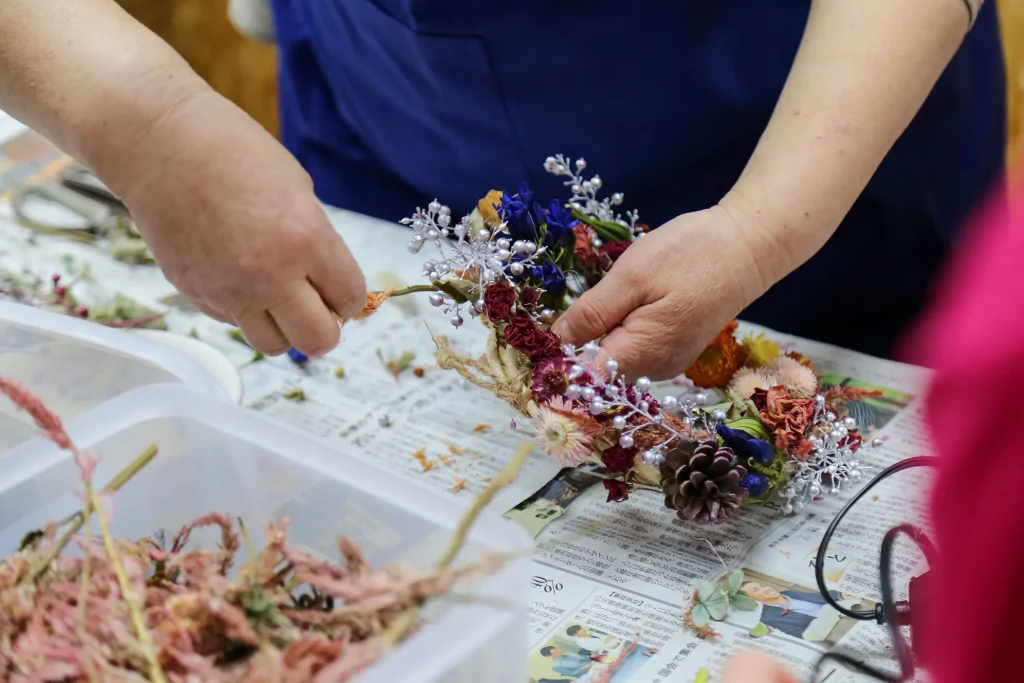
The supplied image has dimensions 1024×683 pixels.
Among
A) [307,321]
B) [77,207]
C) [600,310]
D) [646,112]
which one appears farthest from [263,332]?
[77,207]

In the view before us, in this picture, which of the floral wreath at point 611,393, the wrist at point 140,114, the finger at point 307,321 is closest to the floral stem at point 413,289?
the floral wreath at point 611,393

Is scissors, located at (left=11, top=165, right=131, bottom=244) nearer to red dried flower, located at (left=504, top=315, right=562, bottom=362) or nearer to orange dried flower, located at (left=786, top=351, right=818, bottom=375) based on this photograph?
red dried flower, located at (left=504, top=315, right=562, bottom=362)

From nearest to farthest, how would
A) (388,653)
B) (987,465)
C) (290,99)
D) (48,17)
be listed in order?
(987,465)
(388,653)
(48,17)
(290,99)

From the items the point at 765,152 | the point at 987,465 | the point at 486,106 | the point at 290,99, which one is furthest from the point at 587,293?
the point at 290,99

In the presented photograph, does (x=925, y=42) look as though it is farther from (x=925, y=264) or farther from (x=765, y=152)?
(x=925, y=264)

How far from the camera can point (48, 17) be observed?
0.57 meters

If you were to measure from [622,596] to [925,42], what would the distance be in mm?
463

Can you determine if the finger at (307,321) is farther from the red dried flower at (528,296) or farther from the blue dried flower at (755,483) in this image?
the blue dried flower at (755,483)

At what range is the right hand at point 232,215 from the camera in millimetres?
535

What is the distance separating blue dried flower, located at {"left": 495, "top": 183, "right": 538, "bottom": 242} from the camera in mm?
688

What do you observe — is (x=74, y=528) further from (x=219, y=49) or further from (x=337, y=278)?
(x=219, y=49)

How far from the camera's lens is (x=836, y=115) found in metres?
0.68

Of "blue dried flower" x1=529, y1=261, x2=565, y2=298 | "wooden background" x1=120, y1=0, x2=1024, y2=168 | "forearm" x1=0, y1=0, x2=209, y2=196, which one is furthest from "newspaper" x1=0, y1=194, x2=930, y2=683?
"wooden background" x1=120, y1=0, x2=1024, y2=168

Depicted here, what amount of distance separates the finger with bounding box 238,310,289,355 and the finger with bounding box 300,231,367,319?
0.04m
